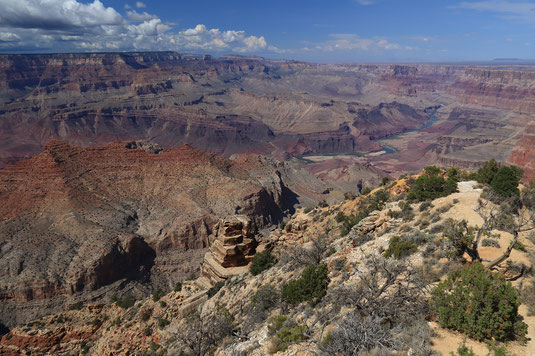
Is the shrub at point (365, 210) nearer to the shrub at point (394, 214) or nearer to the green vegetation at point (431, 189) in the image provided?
the shrub at point (394, 214)

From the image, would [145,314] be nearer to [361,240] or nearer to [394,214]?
[361,240]

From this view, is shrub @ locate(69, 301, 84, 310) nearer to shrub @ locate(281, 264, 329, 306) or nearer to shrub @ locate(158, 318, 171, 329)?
shrub @ locate(158, 318, 171, 329)

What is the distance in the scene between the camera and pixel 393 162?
154 m

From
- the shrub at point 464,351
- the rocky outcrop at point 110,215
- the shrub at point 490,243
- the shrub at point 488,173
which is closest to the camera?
the shrub at point 464,351

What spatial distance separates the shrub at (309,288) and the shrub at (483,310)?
5.96 meters

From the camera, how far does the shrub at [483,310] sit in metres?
9.67

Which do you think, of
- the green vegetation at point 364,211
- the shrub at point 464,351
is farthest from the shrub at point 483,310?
the green vegetation at point 364,211

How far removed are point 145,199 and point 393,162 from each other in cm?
12587

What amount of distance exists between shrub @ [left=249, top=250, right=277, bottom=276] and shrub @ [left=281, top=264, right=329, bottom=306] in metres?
8.85

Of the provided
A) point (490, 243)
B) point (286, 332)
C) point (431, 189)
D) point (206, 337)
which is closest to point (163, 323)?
point (206, 337)

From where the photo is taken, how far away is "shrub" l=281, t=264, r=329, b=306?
51.3ft

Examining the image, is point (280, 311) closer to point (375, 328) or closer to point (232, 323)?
point (232, 323)

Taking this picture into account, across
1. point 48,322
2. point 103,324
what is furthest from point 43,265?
point 103,324

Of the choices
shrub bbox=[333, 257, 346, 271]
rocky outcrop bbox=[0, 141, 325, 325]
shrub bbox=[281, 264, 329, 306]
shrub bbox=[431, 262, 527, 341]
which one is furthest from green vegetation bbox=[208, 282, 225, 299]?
shrub bbox=[431, 262, 527, 341]
